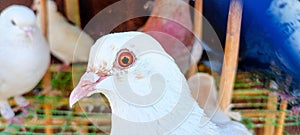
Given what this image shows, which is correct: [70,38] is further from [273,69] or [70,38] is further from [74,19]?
[273,69]

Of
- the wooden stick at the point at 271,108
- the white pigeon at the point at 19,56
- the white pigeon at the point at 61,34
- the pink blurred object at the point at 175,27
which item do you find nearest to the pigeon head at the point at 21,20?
the white pigeon at the point at 19,56

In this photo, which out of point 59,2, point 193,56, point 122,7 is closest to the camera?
point 122,7

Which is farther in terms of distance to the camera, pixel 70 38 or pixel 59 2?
pixel 59 2

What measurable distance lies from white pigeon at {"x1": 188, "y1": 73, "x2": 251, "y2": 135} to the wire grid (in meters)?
0.15

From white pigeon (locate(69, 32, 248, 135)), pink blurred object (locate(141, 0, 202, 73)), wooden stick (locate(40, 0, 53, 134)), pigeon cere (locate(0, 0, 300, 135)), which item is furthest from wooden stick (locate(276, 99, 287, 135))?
wooden stick (locate(40, 0, 53, 134))

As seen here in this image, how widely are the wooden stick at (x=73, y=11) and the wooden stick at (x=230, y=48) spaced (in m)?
0.69

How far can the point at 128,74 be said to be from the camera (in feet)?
2.59

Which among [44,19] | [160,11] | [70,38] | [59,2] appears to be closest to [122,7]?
[160,11]

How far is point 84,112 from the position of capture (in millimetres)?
1356

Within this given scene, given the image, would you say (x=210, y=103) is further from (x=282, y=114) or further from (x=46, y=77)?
(x=46, y=77)

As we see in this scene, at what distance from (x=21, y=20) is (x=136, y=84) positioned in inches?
26.7

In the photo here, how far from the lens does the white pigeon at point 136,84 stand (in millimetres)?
780

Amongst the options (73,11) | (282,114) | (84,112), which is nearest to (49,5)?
(73,11)

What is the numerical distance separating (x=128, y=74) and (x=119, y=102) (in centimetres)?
6
